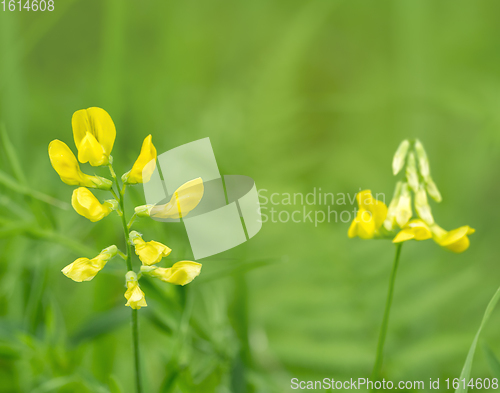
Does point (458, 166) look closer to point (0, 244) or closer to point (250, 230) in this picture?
point (250, 230)

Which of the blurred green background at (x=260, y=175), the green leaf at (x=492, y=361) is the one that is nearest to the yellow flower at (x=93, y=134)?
the blurred green background at (x=260, y=175)

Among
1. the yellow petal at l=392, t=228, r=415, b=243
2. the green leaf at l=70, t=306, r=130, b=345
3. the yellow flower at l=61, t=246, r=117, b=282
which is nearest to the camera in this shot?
the yellow flower at l=61, t=246, r=117, b=282

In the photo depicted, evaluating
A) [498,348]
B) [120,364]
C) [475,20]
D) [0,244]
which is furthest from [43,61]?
[498,348]

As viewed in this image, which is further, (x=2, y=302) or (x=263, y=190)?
(x=263, y=190)

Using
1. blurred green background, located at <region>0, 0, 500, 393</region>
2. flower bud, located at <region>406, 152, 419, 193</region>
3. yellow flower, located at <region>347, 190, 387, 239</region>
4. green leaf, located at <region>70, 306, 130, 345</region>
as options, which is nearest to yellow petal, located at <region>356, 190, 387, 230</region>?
yellow flower, located at <region>347, 190, 387, 239</region>

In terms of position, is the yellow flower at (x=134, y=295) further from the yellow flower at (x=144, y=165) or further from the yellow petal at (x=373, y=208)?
the yellow petal at (x=373, y=208)

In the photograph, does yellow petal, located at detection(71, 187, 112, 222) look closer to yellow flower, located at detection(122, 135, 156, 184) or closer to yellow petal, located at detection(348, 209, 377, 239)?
yellow flower, located at detection(122, 135, 156, 184)

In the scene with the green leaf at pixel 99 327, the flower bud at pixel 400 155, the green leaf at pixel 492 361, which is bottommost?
the green leaf at pixel 99 327
